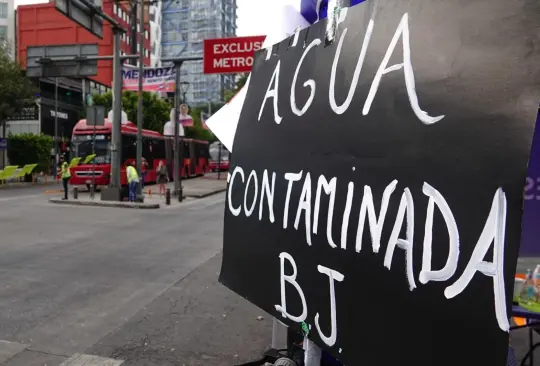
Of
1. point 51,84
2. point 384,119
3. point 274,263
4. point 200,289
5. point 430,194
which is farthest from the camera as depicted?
point 51,84

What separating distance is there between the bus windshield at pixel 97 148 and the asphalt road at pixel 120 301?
469 inches

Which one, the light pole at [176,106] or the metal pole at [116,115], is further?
the light pole at [176,106]

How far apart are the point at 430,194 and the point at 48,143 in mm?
33350

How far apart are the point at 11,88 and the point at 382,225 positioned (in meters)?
29.0

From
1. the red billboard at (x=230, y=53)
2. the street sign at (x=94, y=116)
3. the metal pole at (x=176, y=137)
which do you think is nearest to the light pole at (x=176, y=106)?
the metal pole at (x=176, y=137)

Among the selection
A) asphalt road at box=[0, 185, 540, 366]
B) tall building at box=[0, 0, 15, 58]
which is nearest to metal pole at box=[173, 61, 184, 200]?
asphalt road at box=[0, 185, 540, 366]

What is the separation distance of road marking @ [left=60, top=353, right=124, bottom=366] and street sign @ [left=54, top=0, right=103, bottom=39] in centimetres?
1059

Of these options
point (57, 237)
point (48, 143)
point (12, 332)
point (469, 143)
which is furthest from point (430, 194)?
point (48, 143)

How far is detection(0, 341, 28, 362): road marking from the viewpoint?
4.05 meters

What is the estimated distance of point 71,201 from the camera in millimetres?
16438

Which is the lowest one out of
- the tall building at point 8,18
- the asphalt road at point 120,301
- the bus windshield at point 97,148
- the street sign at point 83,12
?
the asphalt road at point 120,301

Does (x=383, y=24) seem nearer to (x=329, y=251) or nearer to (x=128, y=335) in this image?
(x=329, y=251)

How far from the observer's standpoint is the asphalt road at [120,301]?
167 inches

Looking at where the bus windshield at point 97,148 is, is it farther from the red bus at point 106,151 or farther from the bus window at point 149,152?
the bus window at point 149,152
